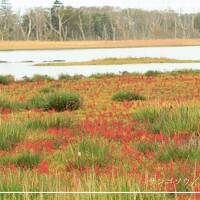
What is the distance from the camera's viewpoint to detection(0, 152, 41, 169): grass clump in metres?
6.47

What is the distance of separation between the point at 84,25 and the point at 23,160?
110 m

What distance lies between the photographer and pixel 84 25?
377ft

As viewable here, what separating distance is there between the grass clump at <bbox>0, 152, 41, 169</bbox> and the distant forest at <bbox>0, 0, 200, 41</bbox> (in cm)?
10163

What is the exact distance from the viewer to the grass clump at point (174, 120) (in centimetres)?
802

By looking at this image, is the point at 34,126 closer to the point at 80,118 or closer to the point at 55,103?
the point at 80,118

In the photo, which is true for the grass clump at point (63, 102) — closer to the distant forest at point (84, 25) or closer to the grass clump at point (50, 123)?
the grass clump at point (50, 123)

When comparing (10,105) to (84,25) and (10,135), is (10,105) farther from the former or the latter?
(84,25)

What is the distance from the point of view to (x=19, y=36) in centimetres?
11581

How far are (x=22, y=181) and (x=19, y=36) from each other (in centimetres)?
11308

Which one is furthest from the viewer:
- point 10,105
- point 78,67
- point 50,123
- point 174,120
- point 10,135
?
point 78,67

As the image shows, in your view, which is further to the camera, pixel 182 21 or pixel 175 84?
pixel 182 21

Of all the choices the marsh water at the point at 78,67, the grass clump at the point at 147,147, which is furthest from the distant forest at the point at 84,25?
the grass clump at the point at 147,147

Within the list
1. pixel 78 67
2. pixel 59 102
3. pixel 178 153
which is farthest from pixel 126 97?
pixel 78 67

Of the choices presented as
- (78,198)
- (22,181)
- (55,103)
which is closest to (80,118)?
(55,103)
